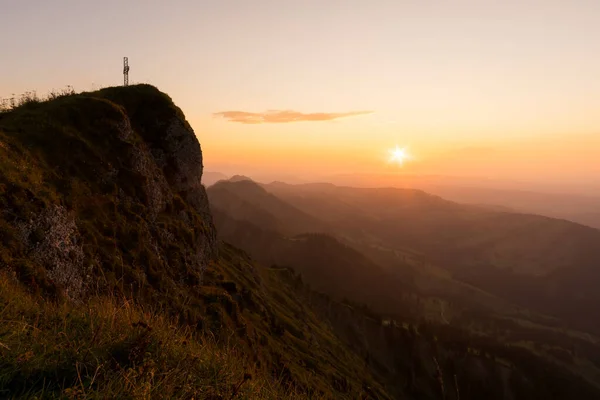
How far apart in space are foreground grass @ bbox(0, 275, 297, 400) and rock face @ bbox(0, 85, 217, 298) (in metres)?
4.29

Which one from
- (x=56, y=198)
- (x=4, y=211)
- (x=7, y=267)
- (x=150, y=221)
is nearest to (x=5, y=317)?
(x=7, y=267)

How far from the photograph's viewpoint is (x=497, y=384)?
547 ft

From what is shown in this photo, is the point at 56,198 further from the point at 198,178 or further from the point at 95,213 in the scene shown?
the point at 198,178

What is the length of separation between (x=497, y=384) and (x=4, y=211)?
8095 inches

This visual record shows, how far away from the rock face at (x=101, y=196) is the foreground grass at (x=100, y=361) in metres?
4.29

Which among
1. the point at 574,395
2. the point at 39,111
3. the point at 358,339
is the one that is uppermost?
the point at 39,111

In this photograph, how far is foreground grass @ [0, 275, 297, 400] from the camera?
4297 mm

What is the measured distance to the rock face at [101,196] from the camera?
64.1 feet

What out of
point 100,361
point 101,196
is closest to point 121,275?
point 101,196

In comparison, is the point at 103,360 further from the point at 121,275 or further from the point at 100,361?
the point at 121,275

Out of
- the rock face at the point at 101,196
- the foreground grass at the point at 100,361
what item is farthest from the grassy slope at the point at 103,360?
the rock face at the point at 101,196

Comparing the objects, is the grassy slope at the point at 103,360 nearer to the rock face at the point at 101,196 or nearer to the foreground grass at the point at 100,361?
the foreground grass at the point at 100,361

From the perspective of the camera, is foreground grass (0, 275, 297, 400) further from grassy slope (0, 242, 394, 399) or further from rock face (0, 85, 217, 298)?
rock face (0, 85, 217, 298)

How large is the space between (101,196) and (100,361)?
27.1 metres
